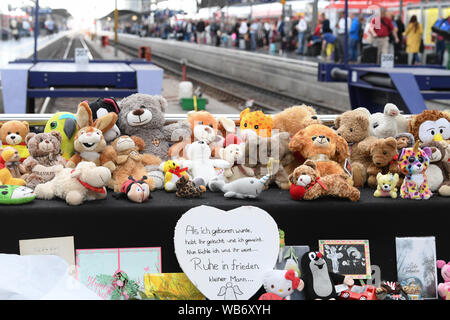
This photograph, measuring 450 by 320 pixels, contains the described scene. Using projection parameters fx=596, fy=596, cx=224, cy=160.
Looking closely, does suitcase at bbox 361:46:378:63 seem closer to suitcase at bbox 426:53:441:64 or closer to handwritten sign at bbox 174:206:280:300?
suitcase at bbox 426:53:441:64

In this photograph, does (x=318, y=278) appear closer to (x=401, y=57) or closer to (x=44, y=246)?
(x=44, y=246)

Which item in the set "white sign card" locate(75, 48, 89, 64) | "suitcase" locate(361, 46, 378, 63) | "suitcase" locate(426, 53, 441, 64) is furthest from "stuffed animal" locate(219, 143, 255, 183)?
"suitcase" locate(426, 53, 441, 64)

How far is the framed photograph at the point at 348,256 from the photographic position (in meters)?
2.20

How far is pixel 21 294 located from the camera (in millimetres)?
1898

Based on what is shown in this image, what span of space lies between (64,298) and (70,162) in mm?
649

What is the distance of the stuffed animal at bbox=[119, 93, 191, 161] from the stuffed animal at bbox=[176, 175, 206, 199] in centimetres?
39

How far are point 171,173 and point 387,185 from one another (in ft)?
2.77

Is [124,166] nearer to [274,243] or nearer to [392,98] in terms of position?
[274,243]

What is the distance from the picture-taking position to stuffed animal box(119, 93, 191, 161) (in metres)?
2.57

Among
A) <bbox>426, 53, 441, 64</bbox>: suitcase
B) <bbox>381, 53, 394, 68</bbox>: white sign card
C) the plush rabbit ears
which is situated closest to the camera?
the plush rabbit ears

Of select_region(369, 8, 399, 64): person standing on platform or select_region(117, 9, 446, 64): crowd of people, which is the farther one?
select_region(117, 9, 446, 64): crowd of people

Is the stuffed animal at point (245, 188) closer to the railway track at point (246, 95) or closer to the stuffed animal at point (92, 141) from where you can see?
the stuffed animal at point (92, 141)

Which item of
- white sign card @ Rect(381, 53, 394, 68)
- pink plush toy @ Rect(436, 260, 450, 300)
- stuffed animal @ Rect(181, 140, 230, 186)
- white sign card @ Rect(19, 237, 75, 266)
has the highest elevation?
white sign card @ Rect(381, 53, 394, 68)

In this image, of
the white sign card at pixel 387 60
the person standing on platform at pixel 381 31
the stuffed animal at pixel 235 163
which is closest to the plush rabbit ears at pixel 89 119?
the stuffed animal at pixel 235 163
